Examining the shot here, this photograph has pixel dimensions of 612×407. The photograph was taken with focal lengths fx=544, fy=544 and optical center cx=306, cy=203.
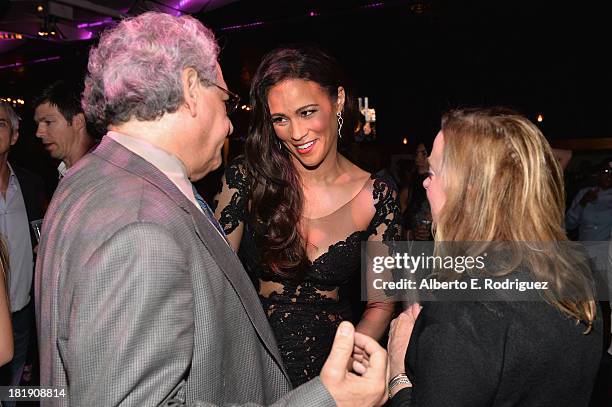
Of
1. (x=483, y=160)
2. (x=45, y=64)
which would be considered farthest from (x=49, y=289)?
(x=45, y=64)

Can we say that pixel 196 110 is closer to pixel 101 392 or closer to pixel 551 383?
pixel 101 392

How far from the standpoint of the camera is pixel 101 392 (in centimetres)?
96

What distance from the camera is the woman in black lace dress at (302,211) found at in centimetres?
239

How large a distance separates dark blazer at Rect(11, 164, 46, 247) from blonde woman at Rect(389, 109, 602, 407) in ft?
9.51

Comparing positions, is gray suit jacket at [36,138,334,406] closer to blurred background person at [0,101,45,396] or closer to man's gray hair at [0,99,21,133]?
blurred background person at [0,101,45,396]

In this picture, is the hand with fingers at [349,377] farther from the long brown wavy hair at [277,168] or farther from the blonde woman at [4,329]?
the long brown wavy hair at [277,168]

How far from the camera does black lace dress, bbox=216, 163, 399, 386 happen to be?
236 centimetres

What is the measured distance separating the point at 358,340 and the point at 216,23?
27.6 feet

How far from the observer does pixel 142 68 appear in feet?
4.15

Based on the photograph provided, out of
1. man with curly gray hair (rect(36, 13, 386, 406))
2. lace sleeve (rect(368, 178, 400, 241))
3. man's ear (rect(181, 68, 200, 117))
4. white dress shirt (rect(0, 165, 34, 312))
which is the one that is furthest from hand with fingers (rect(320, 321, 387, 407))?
white dress shirt (rect(0, 165, 34, 312))

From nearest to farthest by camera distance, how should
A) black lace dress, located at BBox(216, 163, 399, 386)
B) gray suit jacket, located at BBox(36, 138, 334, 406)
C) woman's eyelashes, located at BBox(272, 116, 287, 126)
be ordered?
1. gray suit jacket, located at BBox(36, 138, 334, 406)
2. black lace dress, located at BBox(216, 163, 399, 386)
3. woman's eyelashes, located at BBox(272, 116, 287, 126)

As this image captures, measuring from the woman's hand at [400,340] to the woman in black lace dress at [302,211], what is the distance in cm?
76

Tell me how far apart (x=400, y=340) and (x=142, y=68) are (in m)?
1.04

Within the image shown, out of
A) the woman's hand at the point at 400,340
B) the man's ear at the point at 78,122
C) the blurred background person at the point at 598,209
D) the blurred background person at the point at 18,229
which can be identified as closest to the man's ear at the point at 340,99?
the woman's hand at the point at 400,340
